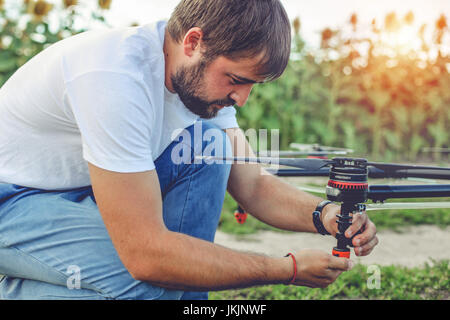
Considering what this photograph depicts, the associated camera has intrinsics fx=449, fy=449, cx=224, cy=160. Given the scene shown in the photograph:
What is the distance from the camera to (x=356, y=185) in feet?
4.43

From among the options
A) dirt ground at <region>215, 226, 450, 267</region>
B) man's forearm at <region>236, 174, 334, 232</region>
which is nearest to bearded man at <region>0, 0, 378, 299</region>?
man's forearm at <region>236, 174, 334, 232</region>

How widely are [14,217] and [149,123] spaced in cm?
56

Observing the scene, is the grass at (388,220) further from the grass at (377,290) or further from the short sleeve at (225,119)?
the short sleeve at (225,119)

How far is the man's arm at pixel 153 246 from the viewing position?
132cm

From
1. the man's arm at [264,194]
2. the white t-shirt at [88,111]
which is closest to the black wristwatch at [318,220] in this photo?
the man's arm at [264,194]

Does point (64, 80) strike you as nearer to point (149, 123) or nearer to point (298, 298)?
point (149, 123)

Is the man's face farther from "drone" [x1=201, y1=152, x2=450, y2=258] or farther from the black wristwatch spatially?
the black wristwatch

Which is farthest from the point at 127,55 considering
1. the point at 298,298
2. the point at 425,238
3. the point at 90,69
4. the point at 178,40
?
the point at 425,238

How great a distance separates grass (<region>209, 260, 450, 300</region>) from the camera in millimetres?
2092

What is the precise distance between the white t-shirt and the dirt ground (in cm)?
→ 132

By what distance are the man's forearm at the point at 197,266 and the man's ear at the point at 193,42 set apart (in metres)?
0.65

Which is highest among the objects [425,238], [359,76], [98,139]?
[359,76]

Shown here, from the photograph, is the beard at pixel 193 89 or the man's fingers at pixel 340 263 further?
the beard at pixel 193 89

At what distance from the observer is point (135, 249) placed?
4.38 ft
